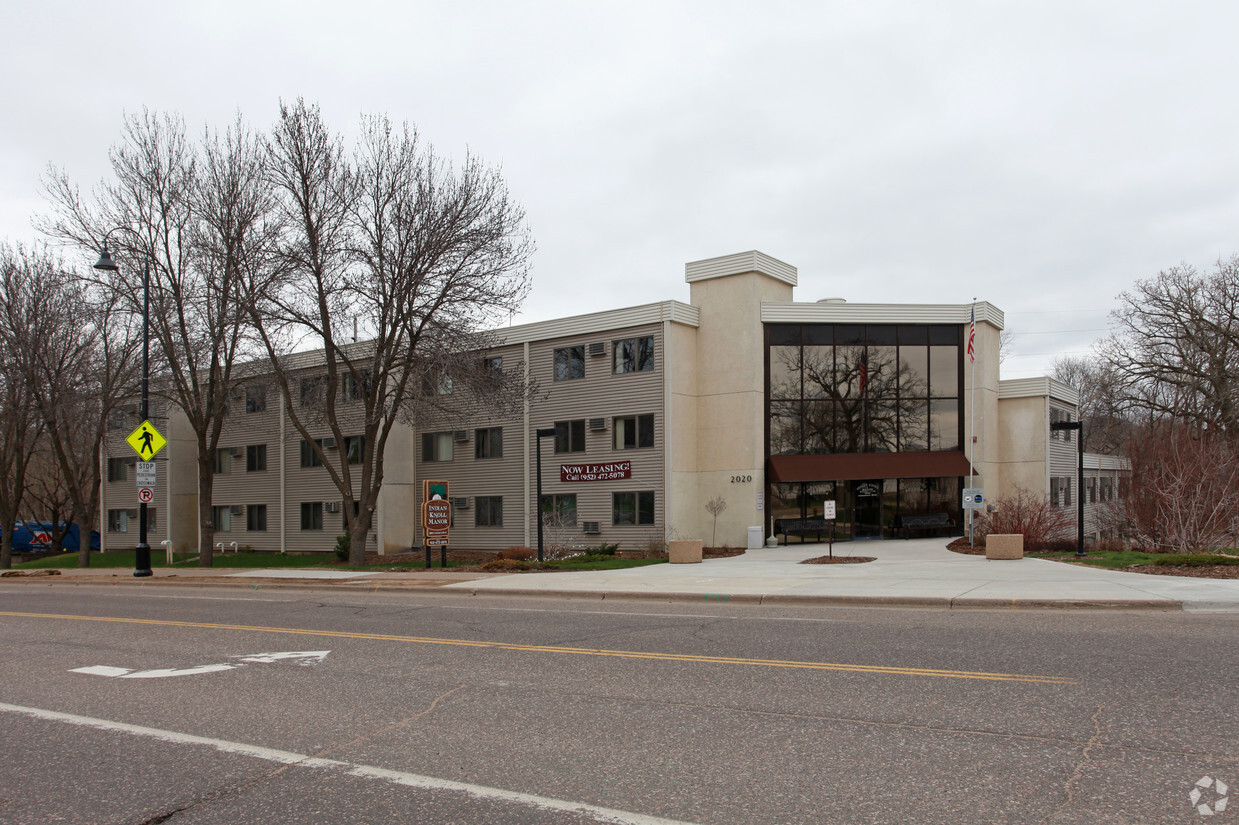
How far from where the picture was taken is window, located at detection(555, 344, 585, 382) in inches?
1277

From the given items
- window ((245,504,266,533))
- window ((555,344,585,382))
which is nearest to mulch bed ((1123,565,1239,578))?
window ((555,344,585,382))

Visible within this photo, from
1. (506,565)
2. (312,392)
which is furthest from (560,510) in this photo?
(506,565)

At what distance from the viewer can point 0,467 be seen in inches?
1448

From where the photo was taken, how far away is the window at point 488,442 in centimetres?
3412

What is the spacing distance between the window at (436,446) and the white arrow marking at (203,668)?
26334mm

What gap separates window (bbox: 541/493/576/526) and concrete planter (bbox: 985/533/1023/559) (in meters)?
15.4

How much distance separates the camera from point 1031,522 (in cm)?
2512

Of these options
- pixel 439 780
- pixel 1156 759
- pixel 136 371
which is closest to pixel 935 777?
pixel 1156 759

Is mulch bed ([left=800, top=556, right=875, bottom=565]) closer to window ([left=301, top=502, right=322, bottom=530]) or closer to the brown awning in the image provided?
the brown awning

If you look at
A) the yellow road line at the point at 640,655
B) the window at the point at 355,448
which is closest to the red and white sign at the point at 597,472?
the window at the point at 355,448

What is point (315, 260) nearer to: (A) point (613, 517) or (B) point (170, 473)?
(A) point (613, 517)

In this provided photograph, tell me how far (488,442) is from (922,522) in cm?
1645

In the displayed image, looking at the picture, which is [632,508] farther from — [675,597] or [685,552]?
[675,597]

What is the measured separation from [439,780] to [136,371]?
115ft
